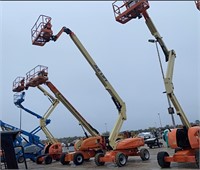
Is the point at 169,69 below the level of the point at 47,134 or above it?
above

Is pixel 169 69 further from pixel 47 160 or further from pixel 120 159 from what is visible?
pixel 47 160

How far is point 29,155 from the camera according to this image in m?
22.7

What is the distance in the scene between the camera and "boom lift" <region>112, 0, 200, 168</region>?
37.0 ft

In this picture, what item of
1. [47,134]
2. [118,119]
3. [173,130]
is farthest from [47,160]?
[173,130]

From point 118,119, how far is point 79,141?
3865mm

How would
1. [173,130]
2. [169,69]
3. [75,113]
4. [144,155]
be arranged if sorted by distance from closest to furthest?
[173,130], [169,69], [144,155], [75,113]

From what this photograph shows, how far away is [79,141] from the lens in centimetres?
1855

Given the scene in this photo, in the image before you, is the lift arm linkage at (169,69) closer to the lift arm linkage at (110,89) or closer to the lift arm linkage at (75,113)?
the lift arm linkage at (110,89)

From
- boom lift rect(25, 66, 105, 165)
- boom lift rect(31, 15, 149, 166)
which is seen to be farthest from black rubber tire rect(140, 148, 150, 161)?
Result: boom lift rect(25, 66, 105, 165)

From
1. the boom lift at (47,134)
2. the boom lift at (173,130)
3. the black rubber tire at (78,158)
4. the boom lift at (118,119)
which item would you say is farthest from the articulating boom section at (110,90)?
the boom lift at (47,134)

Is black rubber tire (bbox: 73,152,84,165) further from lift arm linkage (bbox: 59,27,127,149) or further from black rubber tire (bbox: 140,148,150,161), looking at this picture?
black rubber tire (bbox: 140,148,150,161)

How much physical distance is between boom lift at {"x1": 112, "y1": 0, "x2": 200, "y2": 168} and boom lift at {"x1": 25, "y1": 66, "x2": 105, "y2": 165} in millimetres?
Result: 5864

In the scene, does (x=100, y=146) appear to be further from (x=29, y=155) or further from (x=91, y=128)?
(x=29, y=155)

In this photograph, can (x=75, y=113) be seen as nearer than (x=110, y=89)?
No
